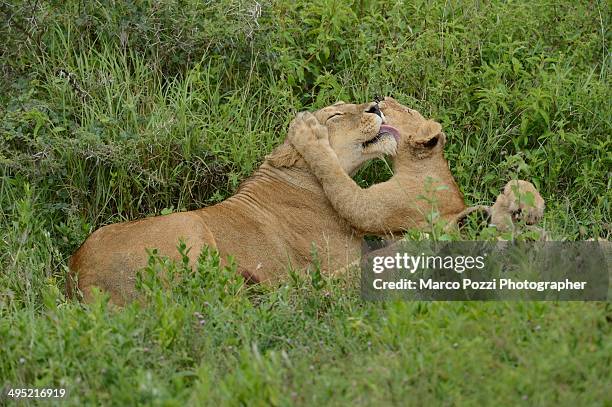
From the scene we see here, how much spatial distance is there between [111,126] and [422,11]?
233 cm

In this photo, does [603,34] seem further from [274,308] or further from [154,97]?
[274,308]

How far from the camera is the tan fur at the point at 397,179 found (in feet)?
22.5

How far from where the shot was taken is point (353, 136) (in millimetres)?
7184

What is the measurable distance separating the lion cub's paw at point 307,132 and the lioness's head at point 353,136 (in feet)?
0.29

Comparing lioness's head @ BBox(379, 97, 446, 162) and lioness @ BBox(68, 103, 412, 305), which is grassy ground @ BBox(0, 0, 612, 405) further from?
lioness's head @ BBox(379, 97, 446, 162)

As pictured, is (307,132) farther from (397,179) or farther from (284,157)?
(397,179)

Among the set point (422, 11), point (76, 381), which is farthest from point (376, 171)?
point (76, 381)

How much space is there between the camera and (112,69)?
7.78 meters

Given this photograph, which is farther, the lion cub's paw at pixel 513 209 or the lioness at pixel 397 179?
the lioness at pixel 397 179

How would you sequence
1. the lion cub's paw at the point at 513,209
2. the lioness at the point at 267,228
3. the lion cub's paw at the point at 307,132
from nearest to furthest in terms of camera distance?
1. the lion cub's paw at the point at 513,209
2. the lioness at the point at 267,228
3. the lion cub's paw at the point at 307,132

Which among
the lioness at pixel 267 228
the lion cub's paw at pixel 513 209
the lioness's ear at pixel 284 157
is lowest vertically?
the lioness at pixel 267 228

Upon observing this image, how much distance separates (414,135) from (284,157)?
0.82 m

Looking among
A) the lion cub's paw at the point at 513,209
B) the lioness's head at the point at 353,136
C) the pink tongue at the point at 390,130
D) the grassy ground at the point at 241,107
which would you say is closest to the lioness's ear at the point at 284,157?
the lioness's head at the point at 353,136

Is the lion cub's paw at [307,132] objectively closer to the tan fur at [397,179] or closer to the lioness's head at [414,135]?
the tan fur at [397,179]
